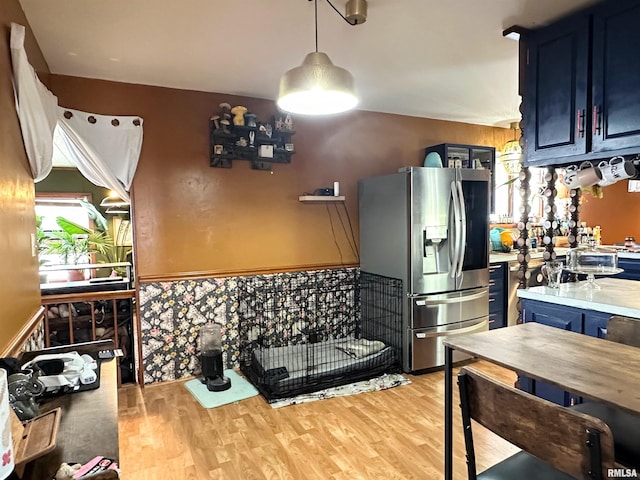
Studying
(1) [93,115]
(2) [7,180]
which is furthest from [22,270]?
(1) [93,115]

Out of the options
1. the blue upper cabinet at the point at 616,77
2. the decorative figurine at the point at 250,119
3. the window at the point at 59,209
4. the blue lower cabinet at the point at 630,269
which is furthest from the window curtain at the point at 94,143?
the blue lower cabinet at the point at 630,269

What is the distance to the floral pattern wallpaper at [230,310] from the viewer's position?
3.32 m

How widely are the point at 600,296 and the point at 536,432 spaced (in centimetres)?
151

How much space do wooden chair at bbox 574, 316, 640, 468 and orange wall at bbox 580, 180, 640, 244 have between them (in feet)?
13.5

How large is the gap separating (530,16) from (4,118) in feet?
8.97

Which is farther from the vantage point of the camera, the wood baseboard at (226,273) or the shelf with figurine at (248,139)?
the shelf with figurine at (248,139)

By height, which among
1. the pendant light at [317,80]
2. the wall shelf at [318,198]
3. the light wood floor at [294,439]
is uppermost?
the pendant light at [317,80]

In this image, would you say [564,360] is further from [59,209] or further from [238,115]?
[59,209]

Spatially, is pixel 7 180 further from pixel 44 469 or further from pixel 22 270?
pixel 44 469

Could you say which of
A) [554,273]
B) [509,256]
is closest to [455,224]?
[554,273]

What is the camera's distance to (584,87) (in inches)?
87.0

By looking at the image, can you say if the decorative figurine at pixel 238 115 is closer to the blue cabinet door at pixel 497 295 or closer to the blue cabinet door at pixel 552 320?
the blue cabinet door at pixel 552 320

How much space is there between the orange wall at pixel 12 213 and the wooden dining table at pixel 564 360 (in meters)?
1.85

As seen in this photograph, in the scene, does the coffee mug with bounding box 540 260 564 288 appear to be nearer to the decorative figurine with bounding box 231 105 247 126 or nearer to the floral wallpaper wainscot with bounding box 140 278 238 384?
the floral wallpaper wainscot with bounding box 140 278 238 384
